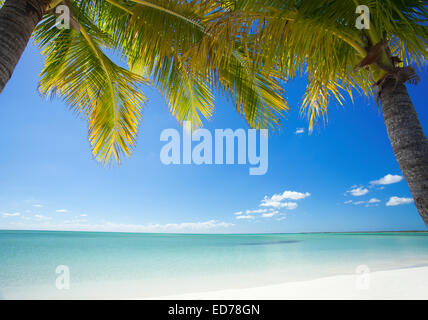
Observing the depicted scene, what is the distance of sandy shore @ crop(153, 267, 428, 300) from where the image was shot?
505 centimetres

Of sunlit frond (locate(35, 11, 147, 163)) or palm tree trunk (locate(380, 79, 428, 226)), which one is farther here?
sunlit frond (locate(35, 11, 147, 163))

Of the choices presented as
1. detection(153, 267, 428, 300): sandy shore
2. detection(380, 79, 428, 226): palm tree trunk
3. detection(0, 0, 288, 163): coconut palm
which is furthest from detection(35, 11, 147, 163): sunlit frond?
detection(153, 267, 428, 300): sandy shore

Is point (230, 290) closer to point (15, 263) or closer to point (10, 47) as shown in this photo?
point (10, 47)

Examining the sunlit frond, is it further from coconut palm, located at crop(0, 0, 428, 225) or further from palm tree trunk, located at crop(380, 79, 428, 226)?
palm tree trunk, located at crop(380, 79, 428, 226)

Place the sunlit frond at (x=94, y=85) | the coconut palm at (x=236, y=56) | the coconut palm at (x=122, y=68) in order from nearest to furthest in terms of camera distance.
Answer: the coconut palm at (x=236, y=56)
the coconut palm at (x=122, y=68)
the sunlit frond at (x=94, y=85)

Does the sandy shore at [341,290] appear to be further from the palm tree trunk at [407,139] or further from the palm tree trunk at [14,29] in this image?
the palm tree trunk at [14,29]

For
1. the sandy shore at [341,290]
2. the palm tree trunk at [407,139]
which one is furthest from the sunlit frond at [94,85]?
the sandy shore at [341,290]

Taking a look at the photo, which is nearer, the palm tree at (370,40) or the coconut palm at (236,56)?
the palm tree at (370,40)

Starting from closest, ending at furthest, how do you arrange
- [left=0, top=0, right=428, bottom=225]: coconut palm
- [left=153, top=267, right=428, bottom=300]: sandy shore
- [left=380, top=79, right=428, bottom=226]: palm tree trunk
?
[left=380, top=79, right=428, bottom=226]: palm tree trunk, [left=0, top=0, right=428, bottom=225]: coconut palm, [left=153, top=267, right=428, bottom=300]: sandy shore

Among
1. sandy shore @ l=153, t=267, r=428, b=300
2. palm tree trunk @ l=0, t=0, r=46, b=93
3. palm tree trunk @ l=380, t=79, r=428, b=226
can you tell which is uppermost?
palm tree trunk @ l=0, t=0, r=46, b=93

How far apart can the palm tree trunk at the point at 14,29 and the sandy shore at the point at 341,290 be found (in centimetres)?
511

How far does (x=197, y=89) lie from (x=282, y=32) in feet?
7.06

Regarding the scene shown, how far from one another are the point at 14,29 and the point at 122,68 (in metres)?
1.86

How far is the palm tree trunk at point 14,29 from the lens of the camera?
6.12 ft
